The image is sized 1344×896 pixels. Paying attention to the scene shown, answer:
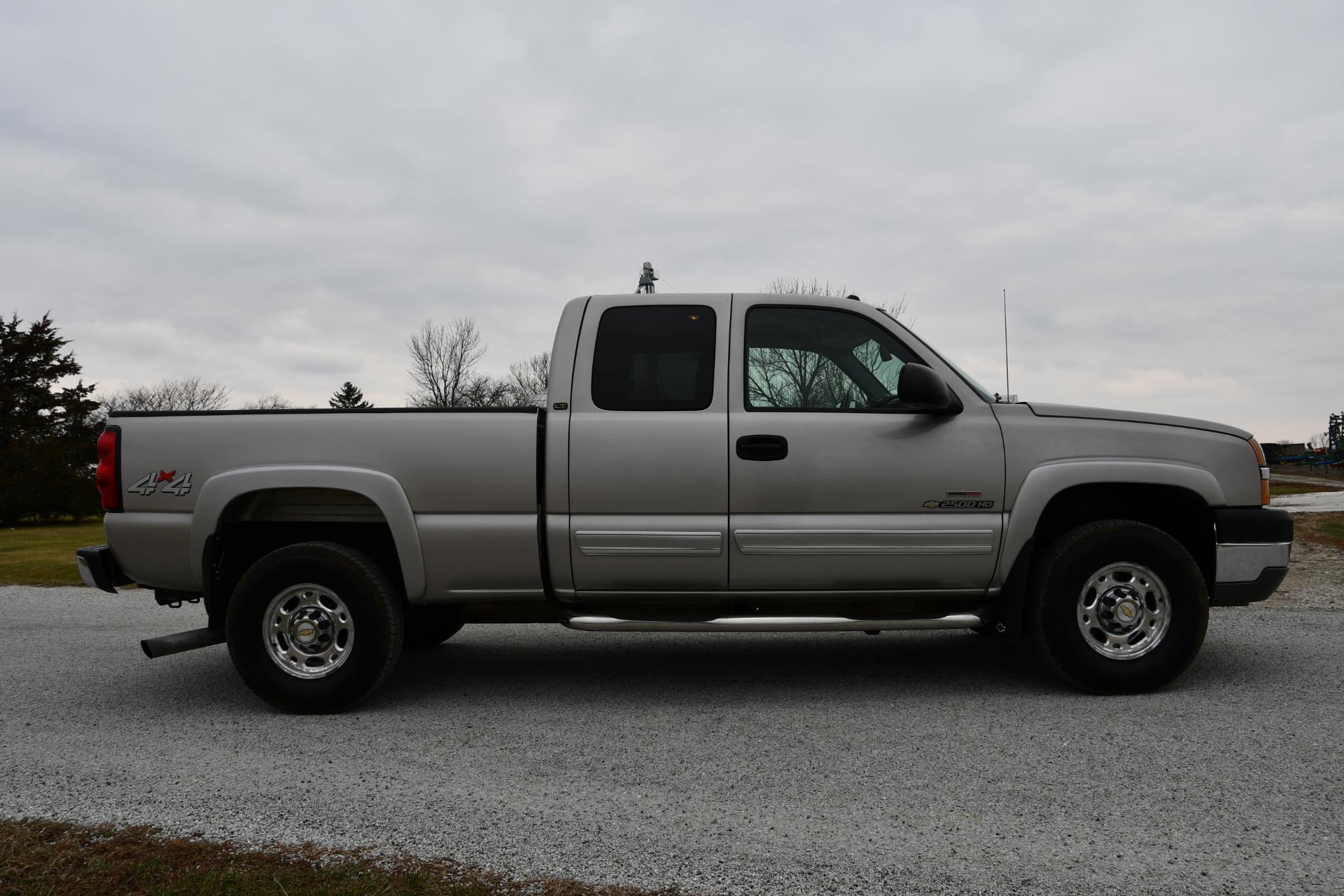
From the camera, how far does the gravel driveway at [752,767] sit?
111 inches

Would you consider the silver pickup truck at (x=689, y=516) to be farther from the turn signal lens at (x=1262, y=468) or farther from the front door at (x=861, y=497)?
the turn signal lens at (x=1262, y=468)

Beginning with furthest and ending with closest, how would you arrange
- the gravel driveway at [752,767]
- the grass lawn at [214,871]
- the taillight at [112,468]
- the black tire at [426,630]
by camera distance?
the black tire at [426,630]
the taillight at [112,468]
the gravel driveway at [752,767]
the grass lawn at [214,871]

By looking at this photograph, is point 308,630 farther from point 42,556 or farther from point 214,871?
point 42,556

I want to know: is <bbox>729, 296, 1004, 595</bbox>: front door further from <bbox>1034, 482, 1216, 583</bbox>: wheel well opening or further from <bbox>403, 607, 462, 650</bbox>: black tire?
<bbox>403, 607, 462, 650</bbox>: black tire

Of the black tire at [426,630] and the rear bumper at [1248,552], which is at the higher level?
the rear bumper at [1248,552]

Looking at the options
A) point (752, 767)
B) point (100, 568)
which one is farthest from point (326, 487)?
point (752, 767)

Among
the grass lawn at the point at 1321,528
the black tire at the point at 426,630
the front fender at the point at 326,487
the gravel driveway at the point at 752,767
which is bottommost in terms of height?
the gravel driveway at the point at 752,767

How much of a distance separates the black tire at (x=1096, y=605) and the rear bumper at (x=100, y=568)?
15.6ft

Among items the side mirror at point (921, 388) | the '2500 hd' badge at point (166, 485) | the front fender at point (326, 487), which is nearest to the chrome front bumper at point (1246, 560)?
the side mirror at point (921, 388)

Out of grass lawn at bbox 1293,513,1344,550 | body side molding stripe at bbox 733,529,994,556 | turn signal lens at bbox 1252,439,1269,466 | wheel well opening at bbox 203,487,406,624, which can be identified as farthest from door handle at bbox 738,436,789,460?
Result: grass lawn at bbox 1293,513,1344,550

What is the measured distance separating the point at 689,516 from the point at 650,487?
9.6 inches

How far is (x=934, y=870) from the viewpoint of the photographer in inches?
107

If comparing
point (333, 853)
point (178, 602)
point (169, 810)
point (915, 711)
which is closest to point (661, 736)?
point (915, 711)

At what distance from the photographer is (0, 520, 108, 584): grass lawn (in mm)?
11141
